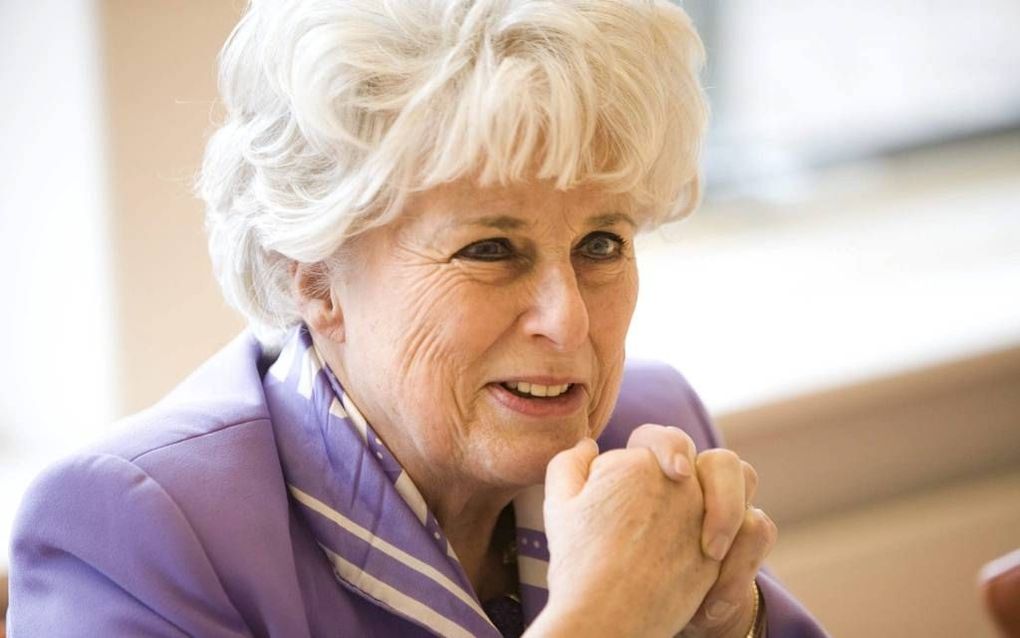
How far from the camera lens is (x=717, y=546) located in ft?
4.94

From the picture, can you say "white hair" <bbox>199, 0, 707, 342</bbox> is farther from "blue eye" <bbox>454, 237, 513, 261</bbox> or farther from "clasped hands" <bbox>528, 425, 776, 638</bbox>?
"clasped hands" <bbox>528, 425, 776, 638</bbox>

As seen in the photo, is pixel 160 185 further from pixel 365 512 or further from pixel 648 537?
pixel 648 537

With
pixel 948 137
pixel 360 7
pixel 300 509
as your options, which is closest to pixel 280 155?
pixel 360 7

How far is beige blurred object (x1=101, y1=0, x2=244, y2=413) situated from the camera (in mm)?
2258

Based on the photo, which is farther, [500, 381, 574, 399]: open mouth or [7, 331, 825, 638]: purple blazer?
[500, 381, 574, 399]: open mouth

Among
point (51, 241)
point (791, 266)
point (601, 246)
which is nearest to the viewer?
point (601, 246)

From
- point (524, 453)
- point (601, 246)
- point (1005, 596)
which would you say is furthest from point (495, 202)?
point (1005, 596)

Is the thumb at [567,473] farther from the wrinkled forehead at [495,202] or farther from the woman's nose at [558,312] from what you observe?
the wrinkled forehead at [495,202]

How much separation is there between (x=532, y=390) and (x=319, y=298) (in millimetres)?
284

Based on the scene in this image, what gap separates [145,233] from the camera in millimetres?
2316

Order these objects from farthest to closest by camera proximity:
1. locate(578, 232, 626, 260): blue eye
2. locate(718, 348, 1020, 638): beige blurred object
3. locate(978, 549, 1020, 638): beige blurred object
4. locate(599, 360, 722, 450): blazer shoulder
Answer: locate(718, 348, 1020, 638): beige blurred object
locate(599, 360, 722, 450): blazer shoulder
locate(578, 232, 626, 260): blue eye
locate(978, 549, 1020, 638): beige blurred object

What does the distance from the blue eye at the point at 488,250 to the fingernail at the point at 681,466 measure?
0.29 m

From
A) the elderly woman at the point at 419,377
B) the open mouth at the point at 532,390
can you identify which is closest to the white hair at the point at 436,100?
the elderly woman at the point at 419,377

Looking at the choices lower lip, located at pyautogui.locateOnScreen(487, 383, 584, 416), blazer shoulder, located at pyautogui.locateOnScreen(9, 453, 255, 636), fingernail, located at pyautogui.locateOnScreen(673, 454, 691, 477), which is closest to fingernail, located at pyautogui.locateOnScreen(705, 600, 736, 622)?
fingernail, located at pyautogui.locateOnScreen(673, 454, 691, 477)
